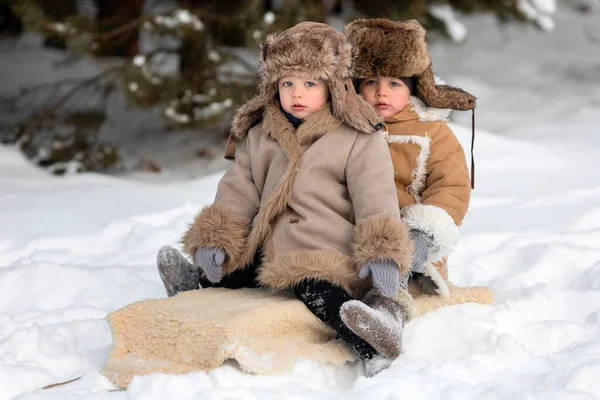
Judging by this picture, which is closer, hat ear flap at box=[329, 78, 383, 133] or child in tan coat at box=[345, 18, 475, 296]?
hat ear flap at box=[329, 78, 383, 133]

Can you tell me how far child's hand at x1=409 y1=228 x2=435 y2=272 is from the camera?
264 cm

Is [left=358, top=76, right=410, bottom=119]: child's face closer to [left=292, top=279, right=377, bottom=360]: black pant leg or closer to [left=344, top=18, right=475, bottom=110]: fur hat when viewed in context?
[left=344, top=18, right=475, bottom=110]: fur hat

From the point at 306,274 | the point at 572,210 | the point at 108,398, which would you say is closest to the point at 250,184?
the point at 306,274

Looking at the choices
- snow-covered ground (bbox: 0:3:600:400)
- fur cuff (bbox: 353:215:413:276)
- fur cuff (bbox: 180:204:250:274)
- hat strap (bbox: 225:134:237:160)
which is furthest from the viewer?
hat strap (bbox: 225:134:237:160)

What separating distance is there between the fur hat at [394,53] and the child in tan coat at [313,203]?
5.8 inches

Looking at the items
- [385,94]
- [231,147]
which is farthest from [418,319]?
[231,147]

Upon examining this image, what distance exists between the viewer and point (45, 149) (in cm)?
677

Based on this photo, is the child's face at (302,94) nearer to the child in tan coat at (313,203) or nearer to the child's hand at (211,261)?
the child in tan coat at (313,203)

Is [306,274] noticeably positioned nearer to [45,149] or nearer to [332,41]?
[332,41]

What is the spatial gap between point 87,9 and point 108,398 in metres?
6.68

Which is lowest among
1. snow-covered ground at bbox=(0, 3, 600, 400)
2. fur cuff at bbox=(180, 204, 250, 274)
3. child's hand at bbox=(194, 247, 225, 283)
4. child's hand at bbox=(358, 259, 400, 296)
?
snow-covered ground at bbox=(0, 3, 600, 400)

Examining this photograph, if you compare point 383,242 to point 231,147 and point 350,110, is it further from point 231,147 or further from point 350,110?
point 231,147

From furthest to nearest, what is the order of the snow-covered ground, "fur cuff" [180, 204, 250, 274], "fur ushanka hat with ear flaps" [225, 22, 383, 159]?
"fur cuff" [180, 204, 250, 274] → "fur ushanka hat with ear flaps" [225, 22, 383, 159] → the snow-covered ground

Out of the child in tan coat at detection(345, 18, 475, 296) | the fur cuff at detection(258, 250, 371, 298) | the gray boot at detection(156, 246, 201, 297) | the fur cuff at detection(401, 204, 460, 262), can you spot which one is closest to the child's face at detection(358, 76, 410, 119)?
the child in tan coat at detection(345, 18, 475, 296)
